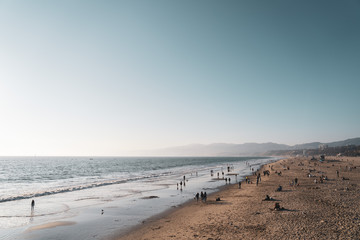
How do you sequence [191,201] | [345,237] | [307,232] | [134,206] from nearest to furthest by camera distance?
[345,237], [307,232], [134,206], [191,201]

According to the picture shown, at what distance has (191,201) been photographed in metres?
29.5

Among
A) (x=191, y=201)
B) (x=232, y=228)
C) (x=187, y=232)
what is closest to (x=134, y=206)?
(x=191, y=201)

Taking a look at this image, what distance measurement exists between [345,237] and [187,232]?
1125cm

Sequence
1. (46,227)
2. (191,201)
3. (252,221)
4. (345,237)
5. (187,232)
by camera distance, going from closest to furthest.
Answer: (345,237), (187,232), (252,221), (46,227), (191,201)

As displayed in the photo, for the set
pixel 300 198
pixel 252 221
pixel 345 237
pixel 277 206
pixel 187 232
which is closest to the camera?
pixel 345 237

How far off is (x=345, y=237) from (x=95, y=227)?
2055 cm

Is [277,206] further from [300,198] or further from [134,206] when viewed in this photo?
[134,206]

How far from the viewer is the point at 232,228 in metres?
16.8

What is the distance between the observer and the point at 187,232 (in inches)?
655

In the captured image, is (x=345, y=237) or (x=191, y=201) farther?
(x=191, y=201)

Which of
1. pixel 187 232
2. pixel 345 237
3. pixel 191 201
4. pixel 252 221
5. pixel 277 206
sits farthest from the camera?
pixel 191 201

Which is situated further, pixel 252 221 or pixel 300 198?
pixel 300 198

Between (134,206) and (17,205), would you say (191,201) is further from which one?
(17,205)

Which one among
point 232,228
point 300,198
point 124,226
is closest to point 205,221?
point 232,228
